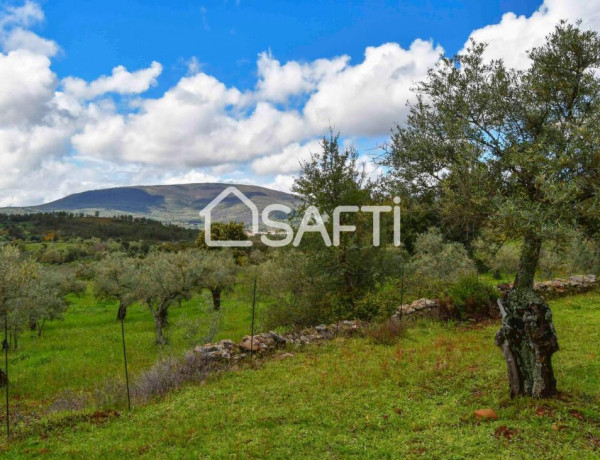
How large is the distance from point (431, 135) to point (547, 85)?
8.01 feet

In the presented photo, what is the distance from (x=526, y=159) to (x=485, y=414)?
4.56 m

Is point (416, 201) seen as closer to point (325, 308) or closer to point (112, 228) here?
point (325, 308)

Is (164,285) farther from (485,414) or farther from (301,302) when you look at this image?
(485,414)

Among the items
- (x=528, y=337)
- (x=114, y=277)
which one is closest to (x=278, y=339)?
(x=528, y=337)

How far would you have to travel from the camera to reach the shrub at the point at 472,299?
16627 millimetres

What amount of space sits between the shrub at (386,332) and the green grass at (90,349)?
6.36 meters

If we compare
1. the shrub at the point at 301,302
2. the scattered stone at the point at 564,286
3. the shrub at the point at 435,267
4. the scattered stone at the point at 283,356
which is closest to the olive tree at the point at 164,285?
the shrub at the point at 301,302

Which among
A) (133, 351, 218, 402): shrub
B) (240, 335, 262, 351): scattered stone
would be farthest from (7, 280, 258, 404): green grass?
(240, 335, 262, 351): scattered stone

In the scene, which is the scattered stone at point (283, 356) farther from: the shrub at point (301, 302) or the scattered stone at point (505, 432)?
the scattered stone at point (505, 432)

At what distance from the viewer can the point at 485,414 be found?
7000mm

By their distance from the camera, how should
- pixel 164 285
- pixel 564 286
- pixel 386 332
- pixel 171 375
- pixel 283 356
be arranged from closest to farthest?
pixel 171 375, pixel 283 356, pixel 386 332, pixel 564 286, pixel 164 285

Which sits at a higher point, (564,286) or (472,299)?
(564,286)

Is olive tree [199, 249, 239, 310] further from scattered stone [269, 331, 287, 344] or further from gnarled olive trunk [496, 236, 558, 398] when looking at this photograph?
gnarled olive trunk [496, 236, 558, 398]

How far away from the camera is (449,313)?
16.5 metres
